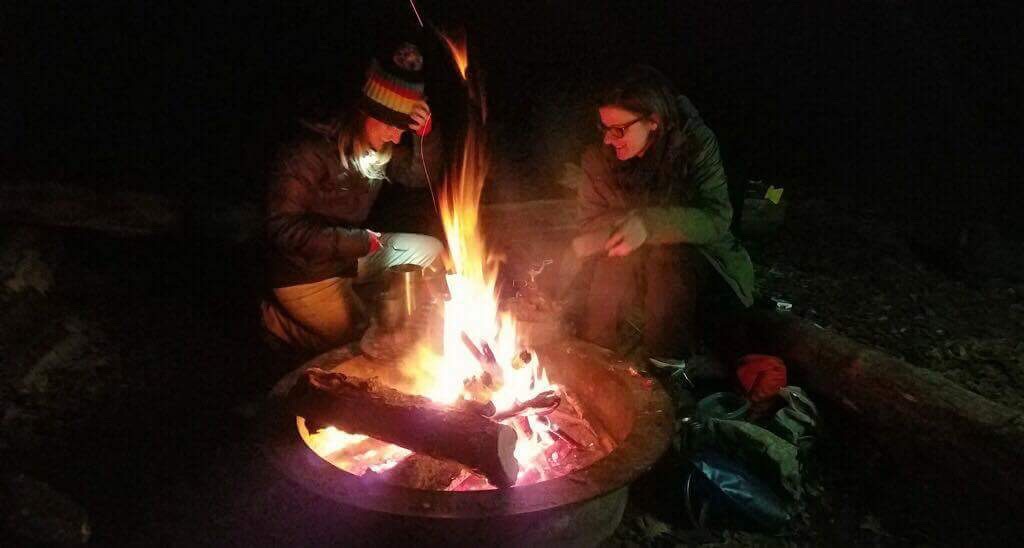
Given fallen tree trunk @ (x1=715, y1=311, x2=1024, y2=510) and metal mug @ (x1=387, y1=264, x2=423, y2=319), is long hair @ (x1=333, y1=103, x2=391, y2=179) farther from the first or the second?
fallen tree trunk @ (x1=715, y1=311, x2=1024, y2=510)

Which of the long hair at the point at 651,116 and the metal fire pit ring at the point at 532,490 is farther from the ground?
the long hair at the point at 651,116

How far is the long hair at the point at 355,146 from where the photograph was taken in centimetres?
453

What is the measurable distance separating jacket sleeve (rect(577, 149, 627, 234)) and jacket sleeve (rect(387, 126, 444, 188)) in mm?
1223

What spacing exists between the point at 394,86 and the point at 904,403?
382cm

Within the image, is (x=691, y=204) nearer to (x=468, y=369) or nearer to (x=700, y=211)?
(x=700, y=211)

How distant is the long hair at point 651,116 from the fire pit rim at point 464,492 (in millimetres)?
1938

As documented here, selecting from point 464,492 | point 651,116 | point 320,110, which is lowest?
point 464,492

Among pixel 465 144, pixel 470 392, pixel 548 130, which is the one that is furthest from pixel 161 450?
pixel 548 130

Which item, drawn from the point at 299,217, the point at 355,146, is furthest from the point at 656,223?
the point at 299,217

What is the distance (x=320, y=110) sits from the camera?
14.9 ft

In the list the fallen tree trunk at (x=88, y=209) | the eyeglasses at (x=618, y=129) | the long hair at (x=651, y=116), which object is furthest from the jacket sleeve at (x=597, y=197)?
the fallen tree trunk at (x=88, y=209)

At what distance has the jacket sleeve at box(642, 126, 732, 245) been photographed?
4.47 metres

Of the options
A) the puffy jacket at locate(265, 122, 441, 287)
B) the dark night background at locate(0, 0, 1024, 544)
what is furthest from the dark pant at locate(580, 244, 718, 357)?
the puffy jacket at locate(265, 122, 441, 287)

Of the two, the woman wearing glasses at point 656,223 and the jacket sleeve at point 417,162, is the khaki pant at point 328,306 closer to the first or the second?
the jacket sleeve at point 417,162
